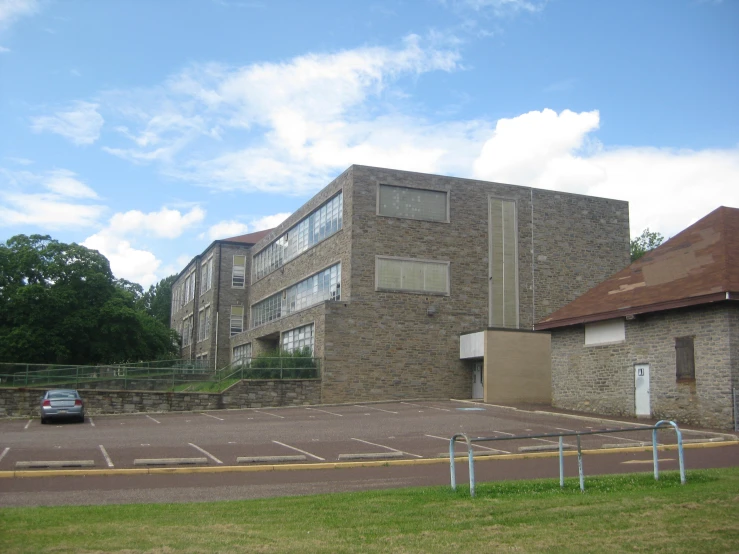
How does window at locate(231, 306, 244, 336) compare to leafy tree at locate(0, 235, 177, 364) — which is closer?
leafy tree at locate(0, 235, 177, 364)

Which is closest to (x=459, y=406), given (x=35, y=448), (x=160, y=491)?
(x=35, y=448)

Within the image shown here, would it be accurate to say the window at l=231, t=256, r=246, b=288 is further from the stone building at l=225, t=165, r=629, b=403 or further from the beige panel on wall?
the beige panel on wall

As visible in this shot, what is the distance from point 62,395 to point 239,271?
30455mm

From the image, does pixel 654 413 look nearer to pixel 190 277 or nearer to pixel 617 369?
pixel 617 369

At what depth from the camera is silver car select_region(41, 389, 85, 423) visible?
28.9 meters

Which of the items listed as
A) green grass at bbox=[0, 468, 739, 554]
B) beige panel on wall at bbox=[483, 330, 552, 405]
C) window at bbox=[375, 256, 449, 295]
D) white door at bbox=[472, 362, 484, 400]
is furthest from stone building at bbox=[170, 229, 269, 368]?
green grass at bbox=[0, 468, 739, 554]

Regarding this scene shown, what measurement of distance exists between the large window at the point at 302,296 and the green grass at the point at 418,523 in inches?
1136

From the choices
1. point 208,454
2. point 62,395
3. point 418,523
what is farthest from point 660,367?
point 62,395

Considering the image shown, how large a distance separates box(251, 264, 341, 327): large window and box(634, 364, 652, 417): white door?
1675 cm

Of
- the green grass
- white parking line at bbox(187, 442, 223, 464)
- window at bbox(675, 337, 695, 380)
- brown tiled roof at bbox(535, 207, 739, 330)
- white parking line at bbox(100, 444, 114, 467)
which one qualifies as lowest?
white parking line at bbox(100, 444, 114, 467)

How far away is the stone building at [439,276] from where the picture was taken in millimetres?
37125

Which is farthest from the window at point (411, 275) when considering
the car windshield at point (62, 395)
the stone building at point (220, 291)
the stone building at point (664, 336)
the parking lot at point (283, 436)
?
the stone building at point (220, 291)

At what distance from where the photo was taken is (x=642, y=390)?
1016 inches

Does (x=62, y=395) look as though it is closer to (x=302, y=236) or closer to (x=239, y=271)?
(x=302, y=236)
